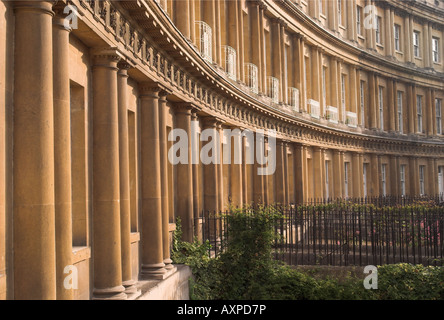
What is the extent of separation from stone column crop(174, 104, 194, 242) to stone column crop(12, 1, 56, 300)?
9.44m

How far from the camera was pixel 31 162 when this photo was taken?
690cm

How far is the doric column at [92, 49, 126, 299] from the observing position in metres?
9.88

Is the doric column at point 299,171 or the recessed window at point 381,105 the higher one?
the recessed window at point 381,105

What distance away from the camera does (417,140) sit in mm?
44562

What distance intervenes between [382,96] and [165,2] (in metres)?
30.0

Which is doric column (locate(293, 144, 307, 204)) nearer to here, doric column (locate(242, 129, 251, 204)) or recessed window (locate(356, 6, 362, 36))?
doric column (locate(242, 129, 251, 204))

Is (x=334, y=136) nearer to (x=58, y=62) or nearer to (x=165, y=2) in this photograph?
(x=165, y=2)

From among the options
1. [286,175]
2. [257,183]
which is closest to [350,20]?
[286,175]

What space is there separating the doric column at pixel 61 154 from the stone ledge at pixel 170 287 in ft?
9.81

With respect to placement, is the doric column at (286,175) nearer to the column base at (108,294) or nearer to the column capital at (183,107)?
the column capital at (183,107)

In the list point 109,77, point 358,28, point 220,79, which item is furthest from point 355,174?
point 109,77

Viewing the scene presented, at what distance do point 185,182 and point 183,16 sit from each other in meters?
4.87

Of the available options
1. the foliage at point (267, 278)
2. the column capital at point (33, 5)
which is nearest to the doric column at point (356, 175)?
the foliage at point (267, 278)

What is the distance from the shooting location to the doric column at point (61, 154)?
7.71 m
